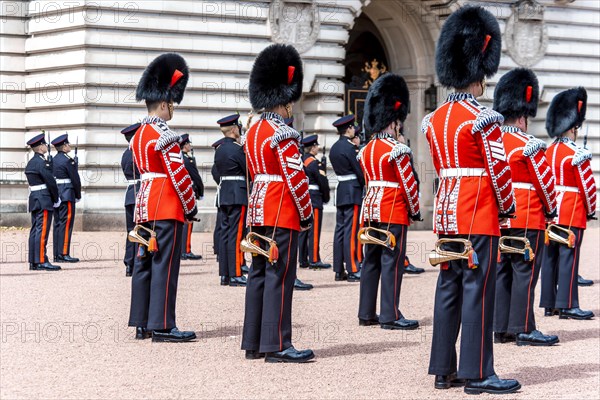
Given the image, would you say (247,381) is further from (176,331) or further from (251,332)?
(176,331)

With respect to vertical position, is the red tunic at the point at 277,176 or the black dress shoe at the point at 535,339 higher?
the red tunic at the point at 277,176

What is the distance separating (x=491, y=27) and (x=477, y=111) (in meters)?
0.68

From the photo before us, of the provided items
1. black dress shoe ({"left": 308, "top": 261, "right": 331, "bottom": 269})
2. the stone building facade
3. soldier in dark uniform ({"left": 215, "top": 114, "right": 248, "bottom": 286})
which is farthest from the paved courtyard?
the stone building facade

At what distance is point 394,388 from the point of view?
655cm

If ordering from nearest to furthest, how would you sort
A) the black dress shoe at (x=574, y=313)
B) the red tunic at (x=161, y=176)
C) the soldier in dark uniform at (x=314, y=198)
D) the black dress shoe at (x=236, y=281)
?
the red tunic at (x=161, y=176) < the black dress shoe at (x=574, y=313) < the black dress shoe at (x=236, y=281) < the soldier in dark uniform at (x=314, y=198)

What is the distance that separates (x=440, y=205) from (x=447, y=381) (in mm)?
1003

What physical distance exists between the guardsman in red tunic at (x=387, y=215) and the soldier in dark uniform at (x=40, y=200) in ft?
18.5

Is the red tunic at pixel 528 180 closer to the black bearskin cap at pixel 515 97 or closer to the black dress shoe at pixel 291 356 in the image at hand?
the black bearskin cap at pixel 515 97

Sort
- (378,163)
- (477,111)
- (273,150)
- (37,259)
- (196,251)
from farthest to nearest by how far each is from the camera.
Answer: (196,251) → (37,259) → (378,163) → (273,150) → (477,111)

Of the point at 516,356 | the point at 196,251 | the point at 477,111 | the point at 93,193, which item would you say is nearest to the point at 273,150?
the point at 477,111

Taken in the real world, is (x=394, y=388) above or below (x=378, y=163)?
below

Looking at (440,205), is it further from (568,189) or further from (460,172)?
(568,189)

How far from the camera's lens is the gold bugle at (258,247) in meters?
7.30

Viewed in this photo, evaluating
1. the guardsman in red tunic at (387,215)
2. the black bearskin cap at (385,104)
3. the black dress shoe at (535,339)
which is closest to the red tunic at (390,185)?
the guardsman in red tunic at (387,215)
